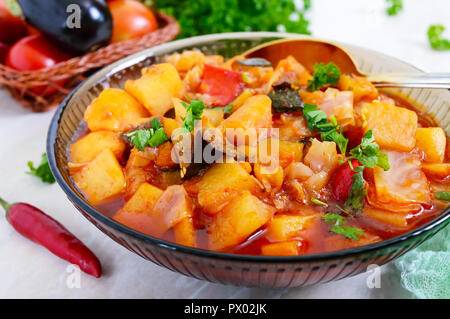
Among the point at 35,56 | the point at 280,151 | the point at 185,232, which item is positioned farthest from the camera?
the point at 35,56

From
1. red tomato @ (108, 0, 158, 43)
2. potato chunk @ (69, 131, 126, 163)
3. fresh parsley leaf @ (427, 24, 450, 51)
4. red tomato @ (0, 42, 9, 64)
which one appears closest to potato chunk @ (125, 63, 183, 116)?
potato chunk @ (69, 131, 126, 163)

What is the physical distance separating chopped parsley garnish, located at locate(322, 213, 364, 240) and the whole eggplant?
2608 mm

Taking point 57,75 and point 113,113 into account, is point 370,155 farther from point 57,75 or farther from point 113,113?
point 57,75

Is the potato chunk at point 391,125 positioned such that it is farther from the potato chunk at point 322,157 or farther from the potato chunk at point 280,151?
the potato chunk at point 280,151

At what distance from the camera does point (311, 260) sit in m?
1.61

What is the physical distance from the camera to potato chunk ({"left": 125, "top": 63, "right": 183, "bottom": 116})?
2545 mm

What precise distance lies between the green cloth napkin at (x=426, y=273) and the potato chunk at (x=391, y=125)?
0.54m

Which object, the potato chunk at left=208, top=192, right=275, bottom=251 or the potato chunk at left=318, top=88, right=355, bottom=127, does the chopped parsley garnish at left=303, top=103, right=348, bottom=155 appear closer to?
the potato chunk at left=318, top=88, right=355, bottom=127

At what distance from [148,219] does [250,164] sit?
0.54m

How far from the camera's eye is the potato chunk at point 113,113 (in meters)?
2.47

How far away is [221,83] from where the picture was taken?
2.71 metres

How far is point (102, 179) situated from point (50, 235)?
0.51m

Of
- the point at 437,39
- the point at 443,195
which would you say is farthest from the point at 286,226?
the point at 437,39

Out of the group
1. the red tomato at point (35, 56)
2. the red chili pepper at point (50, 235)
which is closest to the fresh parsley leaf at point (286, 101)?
the red chili pepper at point (50, 235)
